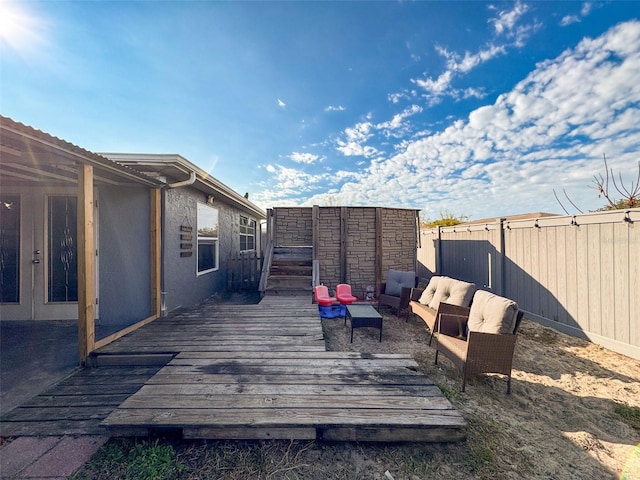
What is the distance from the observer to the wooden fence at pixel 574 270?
11.9 ft

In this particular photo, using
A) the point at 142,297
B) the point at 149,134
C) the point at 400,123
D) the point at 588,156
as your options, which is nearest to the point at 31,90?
the point at 149,134

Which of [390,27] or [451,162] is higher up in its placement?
[390,27]

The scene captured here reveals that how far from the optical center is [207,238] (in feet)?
20.5

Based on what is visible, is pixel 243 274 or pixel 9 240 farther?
pixel 243 274

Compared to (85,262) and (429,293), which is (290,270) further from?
(85,262)

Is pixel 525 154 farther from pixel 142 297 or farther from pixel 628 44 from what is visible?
pixel 142 297

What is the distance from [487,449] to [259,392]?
6.34 feet

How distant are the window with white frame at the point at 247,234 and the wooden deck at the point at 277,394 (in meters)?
6.05

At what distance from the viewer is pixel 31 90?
4438mm

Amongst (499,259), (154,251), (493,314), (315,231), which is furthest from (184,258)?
(499,259)

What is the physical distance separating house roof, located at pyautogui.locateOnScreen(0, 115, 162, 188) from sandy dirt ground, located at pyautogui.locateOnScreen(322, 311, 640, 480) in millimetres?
4015

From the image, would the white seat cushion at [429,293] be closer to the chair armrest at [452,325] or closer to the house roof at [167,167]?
the chair armrest at [452,325]

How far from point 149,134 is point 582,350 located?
9795 millimetres

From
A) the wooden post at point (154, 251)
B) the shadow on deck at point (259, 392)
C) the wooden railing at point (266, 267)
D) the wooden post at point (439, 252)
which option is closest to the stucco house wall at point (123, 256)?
the wooden post at point (154, 251)
